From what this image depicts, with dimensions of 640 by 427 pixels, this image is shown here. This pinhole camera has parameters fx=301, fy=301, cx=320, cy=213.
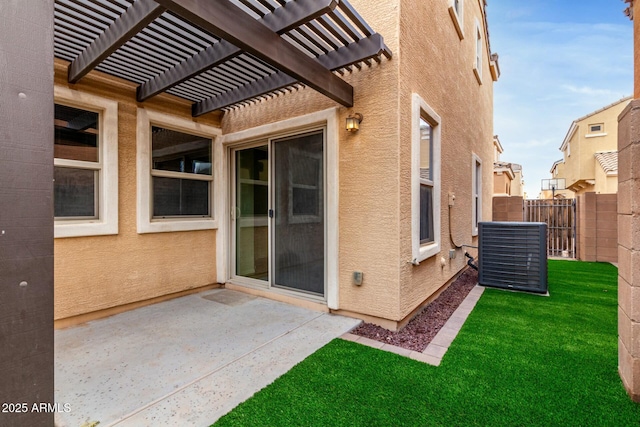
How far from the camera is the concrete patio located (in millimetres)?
2109

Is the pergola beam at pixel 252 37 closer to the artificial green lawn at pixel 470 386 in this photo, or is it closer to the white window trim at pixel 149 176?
the white window trim at pixel 149 176

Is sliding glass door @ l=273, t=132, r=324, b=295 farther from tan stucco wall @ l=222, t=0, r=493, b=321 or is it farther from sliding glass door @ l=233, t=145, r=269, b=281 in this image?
tan stucco wall @ l=222, t=0, r=493, b=321

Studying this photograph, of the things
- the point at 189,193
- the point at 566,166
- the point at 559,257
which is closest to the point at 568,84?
the point at 566,166

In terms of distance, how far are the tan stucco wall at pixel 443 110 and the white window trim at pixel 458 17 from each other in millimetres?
95

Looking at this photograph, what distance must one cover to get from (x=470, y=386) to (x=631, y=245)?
1.59 metres

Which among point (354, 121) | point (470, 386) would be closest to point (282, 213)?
point (354, 121)

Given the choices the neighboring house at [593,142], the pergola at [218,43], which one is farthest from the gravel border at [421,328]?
the neighboring house at [593,142]

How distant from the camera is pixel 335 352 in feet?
9.55

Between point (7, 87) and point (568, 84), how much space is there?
2137 centimetres

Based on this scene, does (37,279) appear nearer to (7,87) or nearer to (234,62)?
(7,87)

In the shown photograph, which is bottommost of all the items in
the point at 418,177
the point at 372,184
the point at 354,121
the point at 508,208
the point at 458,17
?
the point at 508,208

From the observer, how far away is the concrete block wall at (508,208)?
9.94 m

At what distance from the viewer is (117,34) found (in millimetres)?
2609

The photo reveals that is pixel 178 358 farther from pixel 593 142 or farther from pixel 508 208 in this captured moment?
pixel 593 142
